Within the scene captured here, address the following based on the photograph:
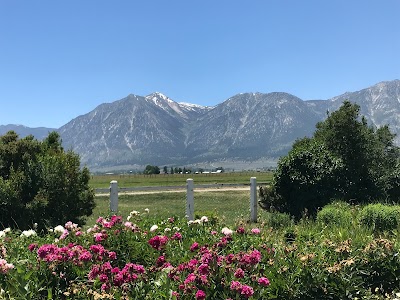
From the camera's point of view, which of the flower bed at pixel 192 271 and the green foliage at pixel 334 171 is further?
the green foliage at pixel 334 171

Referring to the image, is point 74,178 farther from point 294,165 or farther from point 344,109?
point 344,109

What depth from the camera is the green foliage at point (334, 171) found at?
13211 millimetres

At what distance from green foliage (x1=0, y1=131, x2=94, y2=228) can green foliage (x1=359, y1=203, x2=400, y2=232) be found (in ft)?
20.3

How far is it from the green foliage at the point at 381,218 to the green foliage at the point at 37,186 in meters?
6.19

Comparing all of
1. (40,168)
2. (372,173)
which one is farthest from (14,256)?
(372,173)

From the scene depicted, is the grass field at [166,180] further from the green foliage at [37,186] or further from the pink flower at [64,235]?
the pink flower at [64,235]

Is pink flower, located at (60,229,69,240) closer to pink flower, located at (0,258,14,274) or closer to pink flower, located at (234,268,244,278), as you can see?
pink flower, located at (0,258,14,274)

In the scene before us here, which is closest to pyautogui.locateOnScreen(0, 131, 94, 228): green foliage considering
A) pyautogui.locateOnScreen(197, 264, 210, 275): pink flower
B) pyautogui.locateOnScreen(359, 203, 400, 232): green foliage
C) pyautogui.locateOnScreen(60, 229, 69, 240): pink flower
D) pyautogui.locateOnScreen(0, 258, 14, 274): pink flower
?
pyautogui.locateOnScreen(60, 229, 69, 240): pink flower

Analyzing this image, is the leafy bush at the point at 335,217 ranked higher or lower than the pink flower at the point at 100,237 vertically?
lower

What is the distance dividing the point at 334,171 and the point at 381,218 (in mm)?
4452

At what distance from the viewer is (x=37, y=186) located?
873cm

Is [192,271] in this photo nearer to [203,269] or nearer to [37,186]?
[203,269]

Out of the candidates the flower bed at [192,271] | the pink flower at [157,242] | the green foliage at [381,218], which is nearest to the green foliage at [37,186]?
the flower bed at [192,271]

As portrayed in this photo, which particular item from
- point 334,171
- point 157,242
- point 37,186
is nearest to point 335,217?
point 334,171
